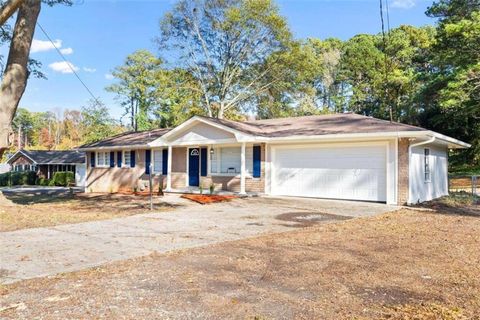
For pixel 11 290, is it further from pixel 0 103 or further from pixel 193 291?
pixel 0 103

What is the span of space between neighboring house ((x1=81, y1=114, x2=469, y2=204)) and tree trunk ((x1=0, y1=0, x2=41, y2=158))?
7.41m

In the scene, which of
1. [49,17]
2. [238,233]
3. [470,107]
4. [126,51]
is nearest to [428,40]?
[470,107]

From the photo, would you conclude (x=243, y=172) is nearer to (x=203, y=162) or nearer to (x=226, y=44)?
(x=203, y=162)

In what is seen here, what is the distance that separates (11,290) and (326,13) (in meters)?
15.3

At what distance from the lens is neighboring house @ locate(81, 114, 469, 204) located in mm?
13492

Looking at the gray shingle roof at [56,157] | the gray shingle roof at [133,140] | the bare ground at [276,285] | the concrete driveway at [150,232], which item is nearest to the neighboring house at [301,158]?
the gray shingle roof at [133,140]

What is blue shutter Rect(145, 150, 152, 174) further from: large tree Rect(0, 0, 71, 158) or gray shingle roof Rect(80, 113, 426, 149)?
large tree Rect(0, 0, 71, 158)

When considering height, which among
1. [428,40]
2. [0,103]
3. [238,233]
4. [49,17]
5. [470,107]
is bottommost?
[238,233]

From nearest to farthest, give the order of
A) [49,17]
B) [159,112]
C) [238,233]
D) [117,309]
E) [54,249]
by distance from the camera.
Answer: [117,309] < [54,249] < [238,233] < [49,17] < [159,112]

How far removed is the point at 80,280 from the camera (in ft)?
16.2

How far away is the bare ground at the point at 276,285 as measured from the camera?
382cm

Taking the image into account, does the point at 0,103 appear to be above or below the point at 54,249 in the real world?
above

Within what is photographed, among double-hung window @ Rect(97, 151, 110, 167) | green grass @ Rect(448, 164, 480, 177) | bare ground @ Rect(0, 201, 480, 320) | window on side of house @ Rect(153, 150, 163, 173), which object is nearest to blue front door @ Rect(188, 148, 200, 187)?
window on side of house @ Rect(153, 150, 163, 173)

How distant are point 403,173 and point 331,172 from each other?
263 centimetres
